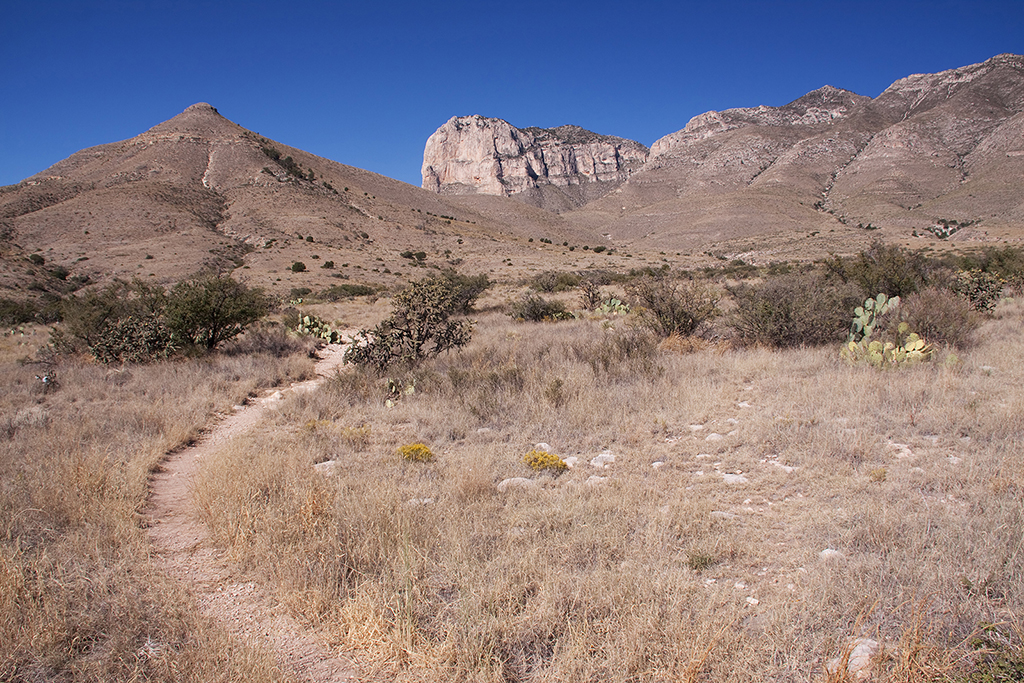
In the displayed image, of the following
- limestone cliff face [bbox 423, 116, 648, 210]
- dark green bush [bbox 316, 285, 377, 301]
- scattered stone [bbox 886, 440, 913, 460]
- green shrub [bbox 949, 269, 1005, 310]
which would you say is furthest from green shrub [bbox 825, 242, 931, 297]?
limestone cliff face [bbox 423, 116, 648, 210]

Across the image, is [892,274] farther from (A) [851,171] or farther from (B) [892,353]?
(A) [851,171]

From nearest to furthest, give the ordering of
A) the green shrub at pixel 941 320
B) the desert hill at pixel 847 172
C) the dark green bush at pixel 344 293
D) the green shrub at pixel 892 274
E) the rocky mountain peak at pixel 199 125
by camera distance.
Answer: the green shrub at pixel 941 320
the green shrub at pixel 892 274
the dark green bush at pixel 344 293
the desert hill at pixel 847 172
the rocky mountain peak at pixel 199 125

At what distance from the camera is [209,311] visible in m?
11.1

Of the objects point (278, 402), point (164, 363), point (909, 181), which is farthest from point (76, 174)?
point (909, 181)

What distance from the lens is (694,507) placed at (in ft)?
11.6

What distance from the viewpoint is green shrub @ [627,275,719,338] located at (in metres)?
10.4

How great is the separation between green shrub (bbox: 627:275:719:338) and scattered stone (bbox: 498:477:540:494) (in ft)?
22.7

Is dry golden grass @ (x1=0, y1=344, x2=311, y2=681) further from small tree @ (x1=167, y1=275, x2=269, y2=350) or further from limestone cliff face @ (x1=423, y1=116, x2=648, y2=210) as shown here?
limestone cliff face @ (x1=423, y1=116, x2=648, y2=210)

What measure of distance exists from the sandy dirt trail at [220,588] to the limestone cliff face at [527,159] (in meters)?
150

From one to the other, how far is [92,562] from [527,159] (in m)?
170

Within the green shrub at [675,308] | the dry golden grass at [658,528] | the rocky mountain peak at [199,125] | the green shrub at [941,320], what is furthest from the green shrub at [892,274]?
the rocky mountain peak at [199,125]

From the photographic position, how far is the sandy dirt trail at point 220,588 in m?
2.46

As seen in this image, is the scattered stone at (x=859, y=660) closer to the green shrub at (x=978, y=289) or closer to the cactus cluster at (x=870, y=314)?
the cactus cluster at (x=870, y=314)

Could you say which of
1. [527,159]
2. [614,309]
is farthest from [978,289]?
[527,159]
